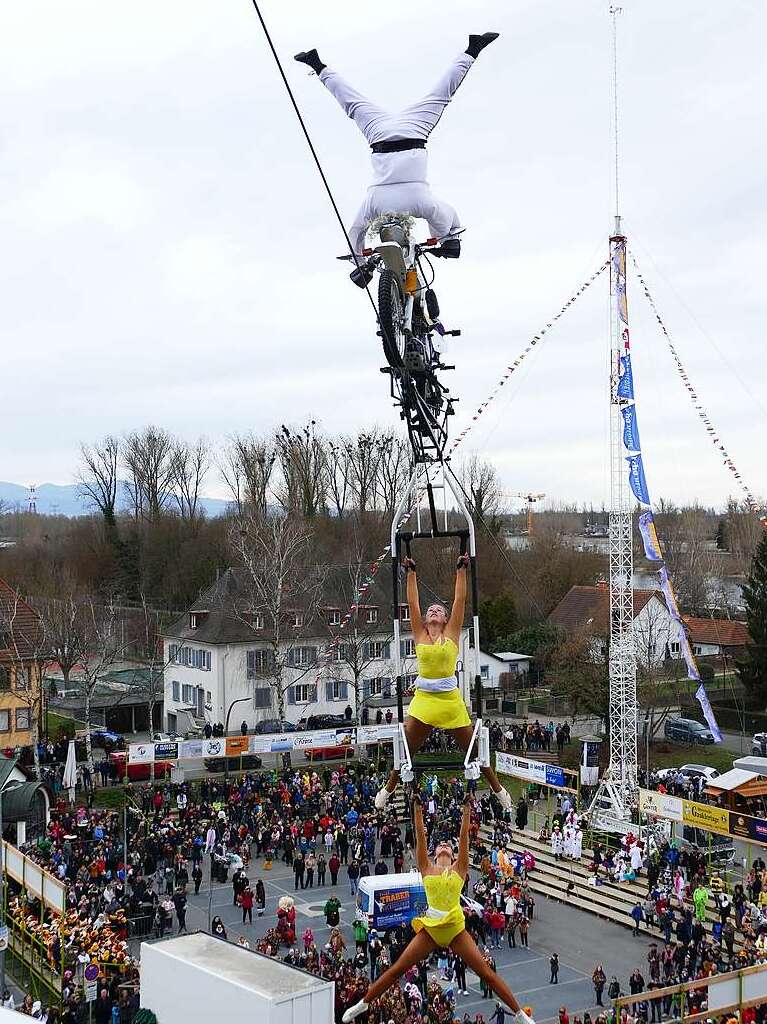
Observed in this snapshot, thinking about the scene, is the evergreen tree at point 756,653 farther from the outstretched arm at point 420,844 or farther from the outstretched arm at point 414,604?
the outstretched arm at point 414,604

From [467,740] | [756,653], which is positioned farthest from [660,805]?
[756,653]

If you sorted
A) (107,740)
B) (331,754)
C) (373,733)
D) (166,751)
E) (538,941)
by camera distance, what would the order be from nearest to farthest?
(538,941) < (166,751) < (373,733) < (331,754) < (107,740)

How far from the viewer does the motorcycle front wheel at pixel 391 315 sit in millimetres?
10406

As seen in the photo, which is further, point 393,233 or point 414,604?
point 414,604

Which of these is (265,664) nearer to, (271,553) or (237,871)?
(271,553)

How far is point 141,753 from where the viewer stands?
3325cm

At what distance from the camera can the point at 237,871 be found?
27047mm

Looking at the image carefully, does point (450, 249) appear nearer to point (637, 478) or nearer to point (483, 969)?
point (483, 969)

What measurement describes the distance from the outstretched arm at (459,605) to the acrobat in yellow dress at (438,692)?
16 centimetres

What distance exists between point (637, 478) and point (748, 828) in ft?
32.3

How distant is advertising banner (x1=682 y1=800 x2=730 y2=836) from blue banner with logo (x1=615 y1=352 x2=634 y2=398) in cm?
1117

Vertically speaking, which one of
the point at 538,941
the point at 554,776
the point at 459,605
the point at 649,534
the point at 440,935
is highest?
the point at 649,534

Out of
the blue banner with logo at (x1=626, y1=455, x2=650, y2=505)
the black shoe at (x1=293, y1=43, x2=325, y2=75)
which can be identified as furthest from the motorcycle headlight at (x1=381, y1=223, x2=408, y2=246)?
the blue banner with logo at (x1=626, y1=455, x2=650, y2=505)

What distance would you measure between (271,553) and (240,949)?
29.9 metres
